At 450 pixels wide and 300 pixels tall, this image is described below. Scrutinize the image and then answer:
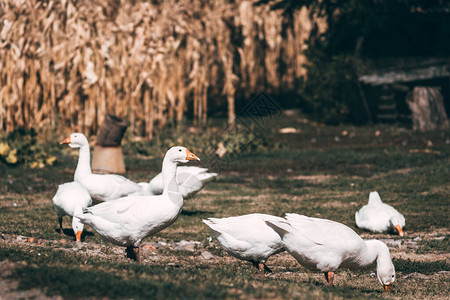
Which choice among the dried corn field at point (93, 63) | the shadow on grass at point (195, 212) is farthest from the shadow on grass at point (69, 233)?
the dried corn field at point (93, 63)

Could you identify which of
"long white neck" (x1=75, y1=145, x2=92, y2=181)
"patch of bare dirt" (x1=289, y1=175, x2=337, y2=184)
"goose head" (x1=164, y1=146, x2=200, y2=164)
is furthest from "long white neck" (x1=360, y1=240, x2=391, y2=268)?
"patch of bare dirt" (x1=289, y1=175, x2=337, y2=184)

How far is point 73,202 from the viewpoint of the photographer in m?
8.26

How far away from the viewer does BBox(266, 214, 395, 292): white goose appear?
242 inches

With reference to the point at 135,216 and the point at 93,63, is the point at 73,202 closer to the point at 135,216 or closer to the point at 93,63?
the point at 135,216

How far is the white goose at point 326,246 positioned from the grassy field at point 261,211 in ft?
0.82

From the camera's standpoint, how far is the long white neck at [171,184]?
22.3 ft

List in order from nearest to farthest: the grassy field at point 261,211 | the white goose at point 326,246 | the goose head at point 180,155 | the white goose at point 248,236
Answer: the grassy field at point 261,211, the white goose at point 326,246, the white goose at point 248,236, the goose head at point 180,155

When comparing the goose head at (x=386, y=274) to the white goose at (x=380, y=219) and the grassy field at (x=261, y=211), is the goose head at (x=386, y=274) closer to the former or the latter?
the grassy field at (x=261, y=211)

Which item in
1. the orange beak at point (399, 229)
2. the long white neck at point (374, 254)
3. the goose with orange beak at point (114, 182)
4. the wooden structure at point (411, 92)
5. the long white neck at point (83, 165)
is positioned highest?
the wooden structure at point (411, 92)

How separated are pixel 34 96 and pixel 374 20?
10596 mm

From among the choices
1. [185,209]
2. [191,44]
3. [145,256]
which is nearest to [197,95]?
[191,44]

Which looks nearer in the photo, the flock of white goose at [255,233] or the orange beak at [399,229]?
the flock of white goose at [255,233]

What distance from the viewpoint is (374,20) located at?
20312mm

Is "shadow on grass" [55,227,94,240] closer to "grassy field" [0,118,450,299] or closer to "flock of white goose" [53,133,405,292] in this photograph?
"grassy field" [0,118,450,299]
